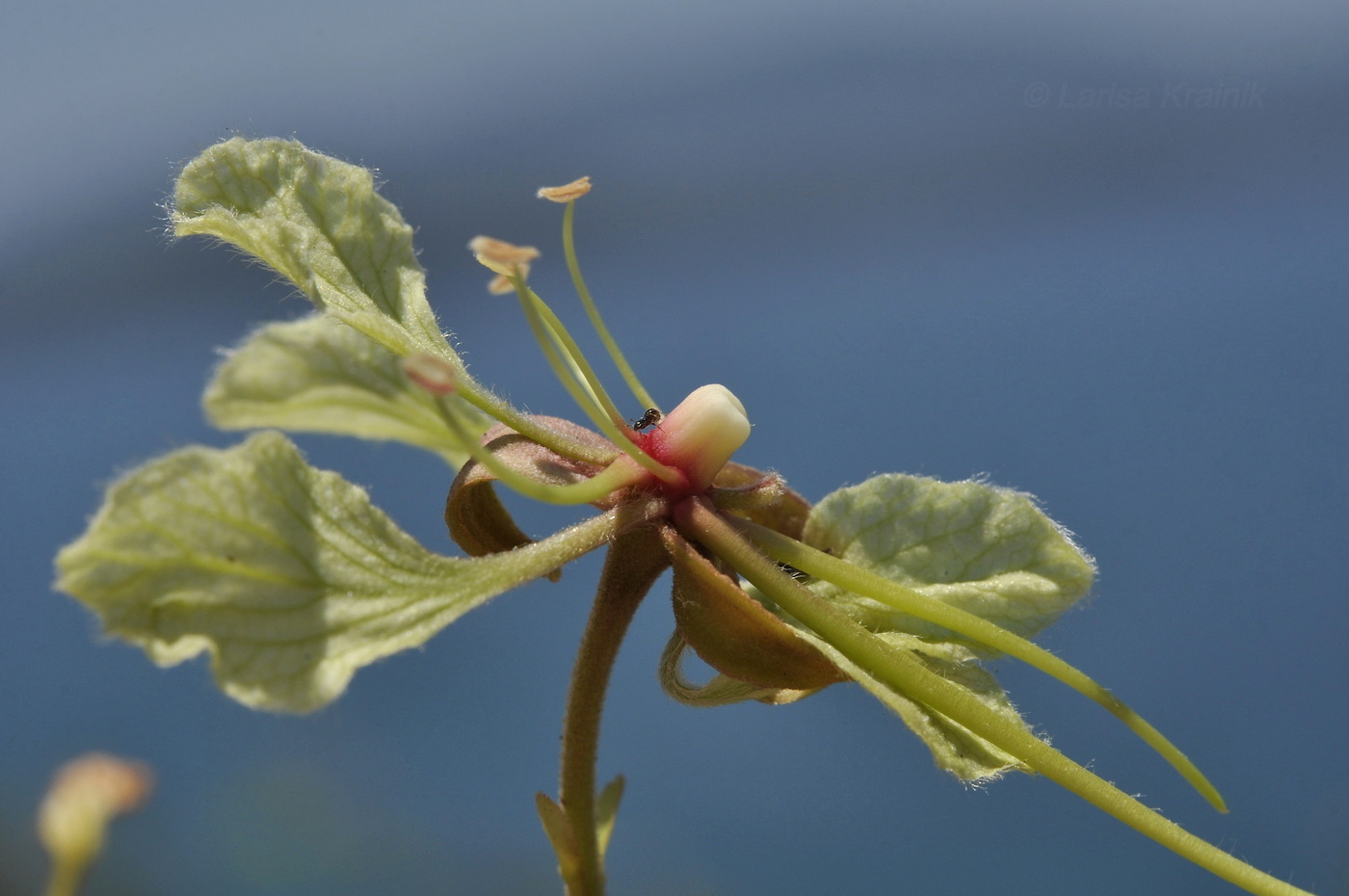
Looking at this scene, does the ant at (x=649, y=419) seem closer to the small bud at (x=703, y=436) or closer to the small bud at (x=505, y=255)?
the small bud at (x=703, y=436)

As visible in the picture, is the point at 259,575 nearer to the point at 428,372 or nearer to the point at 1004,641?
the point at 428,372

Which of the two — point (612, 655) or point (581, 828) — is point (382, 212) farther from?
point (581, 828)

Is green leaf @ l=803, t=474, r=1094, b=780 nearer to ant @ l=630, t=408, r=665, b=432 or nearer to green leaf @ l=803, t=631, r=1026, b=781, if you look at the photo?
green leaf @ l=803, t=631, r=1026, b=781

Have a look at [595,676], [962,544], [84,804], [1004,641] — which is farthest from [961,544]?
[84,804]

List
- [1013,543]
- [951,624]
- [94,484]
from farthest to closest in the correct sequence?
[1013,543], [951,624], [94,484]

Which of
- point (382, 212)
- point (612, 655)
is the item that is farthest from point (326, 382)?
point (382, 212)

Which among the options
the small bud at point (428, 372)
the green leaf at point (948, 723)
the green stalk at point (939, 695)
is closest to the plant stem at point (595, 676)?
the green stalk at point (939, 695)
